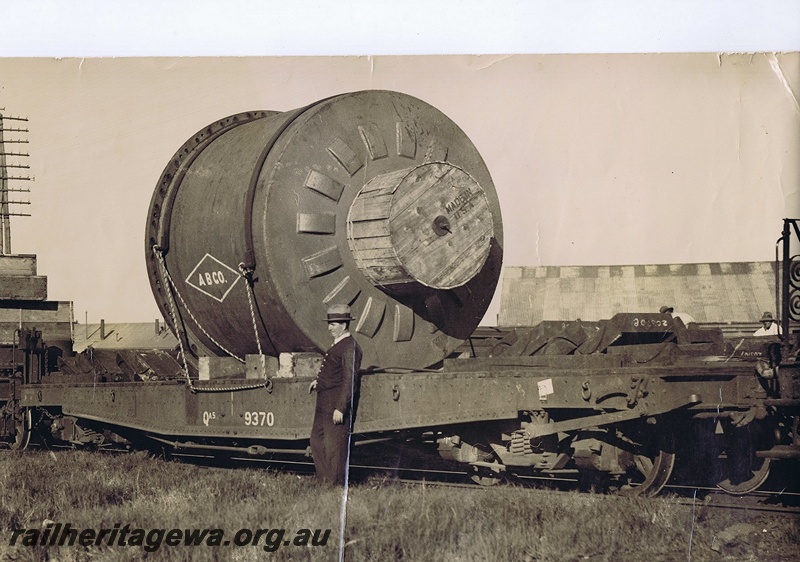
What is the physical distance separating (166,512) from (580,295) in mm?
23318

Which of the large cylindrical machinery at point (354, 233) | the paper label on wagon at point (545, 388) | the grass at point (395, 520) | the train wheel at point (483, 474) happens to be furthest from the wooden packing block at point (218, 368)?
the paper label on wagon at point (545, 388)

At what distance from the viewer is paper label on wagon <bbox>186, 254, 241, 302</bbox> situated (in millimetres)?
10758

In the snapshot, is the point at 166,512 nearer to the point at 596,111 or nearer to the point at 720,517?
the point at 720,517

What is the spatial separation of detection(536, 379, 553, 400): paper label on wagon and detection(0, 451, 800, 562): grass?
2.81 feet

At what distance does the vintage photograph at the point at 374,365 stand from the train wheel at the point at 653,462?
0.03 meters

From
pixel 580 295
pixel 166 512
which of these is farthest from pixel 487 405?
pixel 580 295

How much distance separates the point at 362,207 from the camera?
9.89m

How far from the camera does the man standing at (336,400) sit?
9156 millimetres

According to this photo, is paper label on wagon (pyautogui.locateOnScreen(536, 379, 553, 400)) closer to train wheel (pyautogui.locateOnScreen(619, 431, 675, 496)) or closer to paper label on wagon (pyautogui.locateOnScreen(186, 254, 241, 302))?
train wheel (pyautogui.locateOnScreen(619, 431, 675, 496))

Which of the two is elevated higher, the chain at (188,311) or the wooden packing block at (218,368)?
the chain at (188,311)

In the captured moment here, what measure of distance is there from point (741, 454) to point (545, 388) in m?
2.44

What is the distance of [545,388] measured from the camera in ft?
28.8

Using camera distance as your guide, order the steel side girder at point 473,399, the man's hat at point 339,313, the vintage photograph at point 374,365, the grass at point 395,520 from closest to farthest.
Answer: the grass at point 395,520
the vintage photograph at point 374,365
the steel side girder at point 473,399
the man's hat at point 339,313

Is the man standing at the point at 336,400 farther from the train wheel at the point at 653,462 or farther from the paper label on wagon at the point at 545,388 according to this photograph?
the train wheel at the point at 653,462
